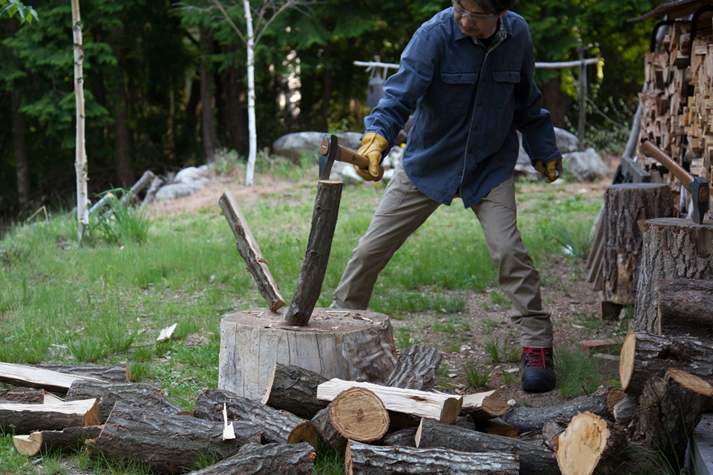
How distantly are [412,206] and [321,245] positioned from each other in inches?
33.6

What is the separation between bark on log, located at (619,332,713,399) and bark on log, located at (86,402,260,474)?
1392mm

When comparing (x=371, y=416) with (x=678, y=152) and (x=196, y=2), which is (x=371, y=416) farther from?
(x=196, y=2)

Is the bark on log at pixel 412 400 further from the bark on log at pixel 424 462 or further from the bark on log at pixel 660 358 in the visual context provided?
the bark on log at pixel 660 358

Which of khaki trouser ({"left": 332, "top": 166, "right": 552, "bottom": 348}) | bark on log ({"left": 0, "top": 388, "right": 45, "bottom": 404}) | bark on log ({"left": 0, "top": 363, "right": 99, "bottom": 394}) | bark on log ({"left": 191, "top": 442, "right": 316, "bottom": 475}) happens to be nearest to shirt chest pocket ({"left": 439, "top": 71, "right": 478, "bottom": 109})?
khaki trouser ({"left": 332, "top": 166, "right": 552, "bottom": 348})

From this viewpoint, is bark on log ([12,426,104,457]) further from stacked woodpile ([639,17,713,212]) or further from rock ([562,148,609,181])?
rock ([562,148,609,181])

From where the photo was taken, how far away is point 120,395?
2740mm

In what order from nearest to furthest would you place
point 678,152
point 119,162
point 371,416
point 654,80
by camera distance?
point 371,416, point 678,152, point 654,80, point 119,162

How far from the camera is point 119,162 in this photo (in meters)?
15.4

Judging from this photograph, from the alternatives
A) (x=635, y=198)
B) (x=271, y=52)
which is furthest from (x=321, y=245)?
(x=271, y=52)

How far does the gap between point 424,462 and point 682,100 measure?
354 centimetres

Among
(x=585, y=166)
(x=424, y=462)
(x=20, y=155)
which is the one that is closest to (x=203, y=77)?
(x=20, y=155)

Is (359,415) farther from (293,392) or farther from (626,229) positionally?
(626,229)

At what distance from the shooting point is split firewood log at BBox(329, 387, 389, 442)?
7.54 ft

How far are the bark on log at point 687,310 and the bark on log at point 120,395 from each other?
6.75 feet
